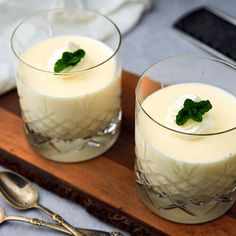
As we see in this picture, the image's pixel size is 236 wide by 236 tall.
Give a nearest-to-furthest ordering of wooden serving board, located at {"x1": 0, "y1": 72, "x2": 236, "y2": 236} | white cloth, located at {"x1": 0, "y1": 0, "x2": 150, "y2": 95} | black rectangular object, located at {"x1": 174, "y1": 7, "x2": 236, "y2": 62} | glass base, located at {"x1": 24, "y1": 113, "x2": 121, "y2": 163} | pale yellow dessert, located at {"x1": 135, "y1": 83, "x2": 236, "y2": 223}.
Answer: pale yellow dessert, located at {"x1": 135, "y1": 83, "x2": 236, "y2": 223} < wooden serving board, located at {"x1": 0, "y1": 72, "x2": 236, "y2": 236} < glass base, located at {"x1": 24, "y1": 113, "x2": 121, "y2": 163} < white cloth, located at {"x1": 0, "y1": 0, "x2": 150, "y2": 95} < black rectangular object, located at {"x1": 174, "y1": 7, "x2": 236, "y2": 62}

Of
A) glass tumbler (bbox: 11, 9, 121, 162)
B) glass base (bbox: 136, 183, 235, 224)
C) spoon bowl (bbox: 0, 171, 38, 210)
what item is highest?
glass tumbler (bbox: 11, 9, 121, 162)

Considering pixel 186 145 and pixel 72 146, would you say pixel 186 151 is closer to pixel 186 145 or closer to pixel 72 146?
pixel 186 145

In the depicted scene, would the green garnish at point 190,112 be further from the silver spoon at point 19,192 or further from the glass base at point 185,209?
the silver spoon at point 19,192

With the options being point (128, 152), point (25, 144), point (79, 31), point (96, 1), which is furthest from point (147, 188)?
point (96, 1)

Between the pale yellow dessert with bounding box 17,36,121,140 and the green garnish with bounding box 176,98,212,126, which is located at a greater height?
the green garnish with bounding box 176,98,212,126

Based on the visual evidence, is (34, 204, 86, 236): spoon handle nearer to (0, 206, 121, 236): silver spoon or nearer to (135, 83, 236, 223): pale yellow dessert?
(0, 206, 121, 236): silver spoon

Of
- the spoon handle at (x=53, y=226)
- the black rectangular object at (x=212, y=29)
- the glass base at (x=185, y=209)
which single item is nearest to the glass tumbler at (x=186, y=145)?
the glass base at (x=185, y=209)

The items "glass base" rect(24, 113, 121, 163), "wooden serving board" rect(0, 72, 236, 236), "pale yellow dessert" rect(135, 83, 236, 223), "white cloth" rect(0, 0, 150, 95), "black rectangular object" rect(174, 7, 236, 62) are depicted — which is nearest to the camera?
"pale yellow dessert" rect(135, 83, 236, 223)

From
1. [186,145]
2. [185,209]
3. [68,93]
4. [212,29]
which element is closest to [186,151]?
[186,145]

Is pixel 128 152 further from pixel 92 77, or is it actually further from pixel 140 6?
pixel 140 6

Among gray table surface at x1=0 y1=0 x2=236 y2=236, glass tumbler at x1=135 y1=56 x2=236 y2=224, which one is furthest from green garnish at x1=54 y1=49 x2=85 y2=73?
gray table surface at x1=0 y1=0 x2=236 y2=236
